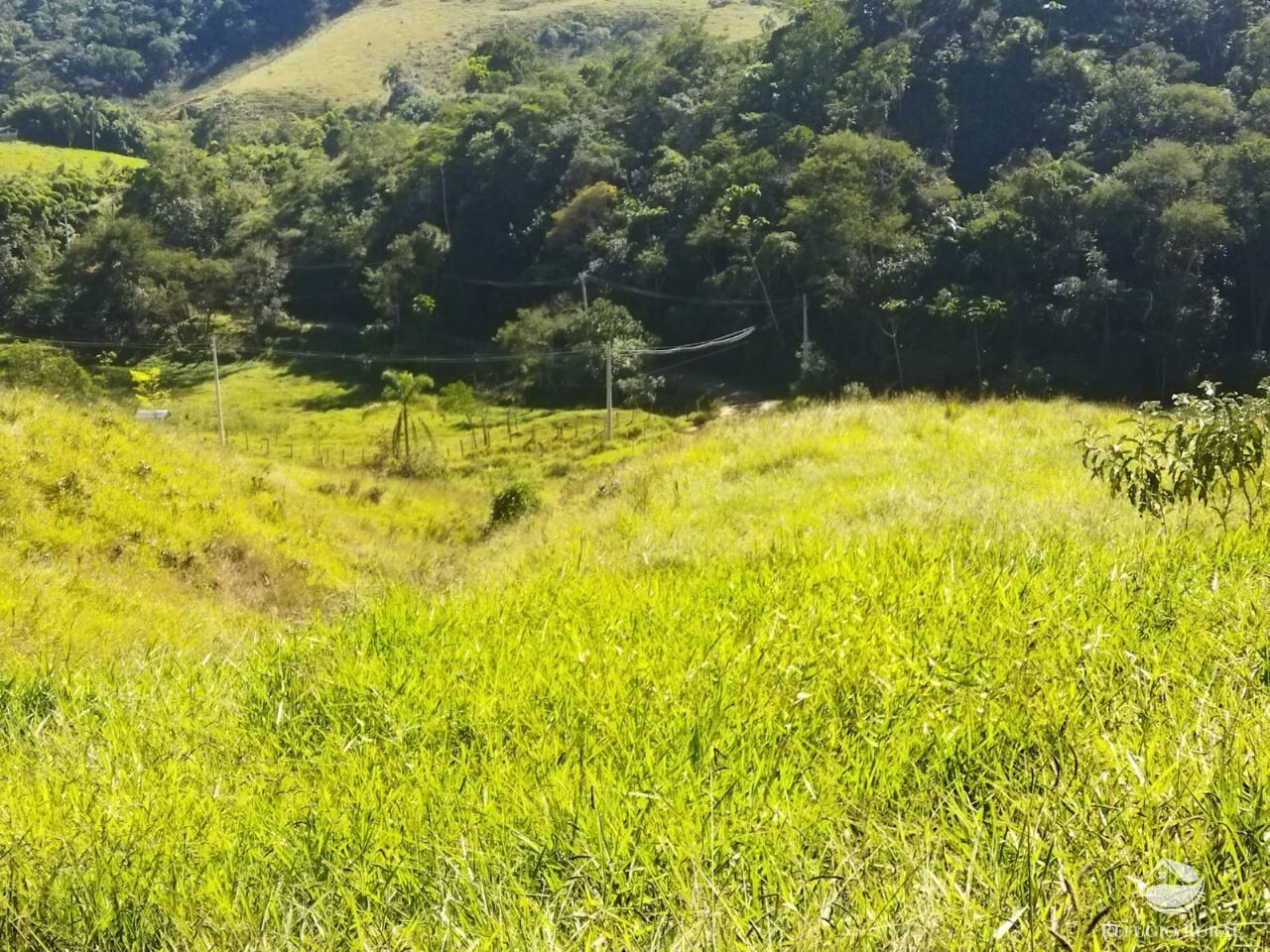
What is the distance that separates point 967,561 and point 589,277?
186ft

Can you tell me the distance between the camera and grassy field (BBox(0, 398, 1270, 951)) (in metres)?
1.73

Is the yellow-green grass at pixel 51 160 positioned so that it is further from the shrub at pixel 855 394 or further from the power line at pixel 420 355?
the shrub at pixel 855 394

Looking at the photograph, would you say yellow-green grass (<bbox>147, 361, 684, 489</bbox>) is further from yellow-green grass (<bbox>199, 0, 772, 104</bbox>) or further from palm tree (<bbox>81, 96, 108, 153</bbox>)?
yellow-green grass (<bbox>199, 0, 772, 104</bbox>)

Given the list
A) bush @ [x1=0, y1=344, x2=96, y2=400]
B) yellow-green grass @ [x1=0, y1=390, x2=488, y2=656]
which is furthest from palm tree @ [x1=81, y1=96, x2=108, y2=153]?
yellow-green grass @ [x1=0, y1=390, x2=488, y2=656]

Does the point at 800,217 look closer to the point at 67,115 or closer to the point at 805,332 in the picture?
the point at 805,332

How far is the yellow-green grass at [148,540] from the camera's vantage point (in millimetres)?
7672

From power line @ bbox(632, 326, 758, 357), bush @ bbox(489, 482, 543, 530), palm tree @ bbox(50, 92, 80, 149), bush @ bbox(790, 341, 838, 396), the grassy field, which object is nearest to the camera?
the grassy field

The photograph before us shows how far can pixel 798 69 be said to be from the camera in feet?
201

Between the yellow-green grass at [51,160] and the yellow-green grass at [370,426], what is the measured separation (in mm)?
44287

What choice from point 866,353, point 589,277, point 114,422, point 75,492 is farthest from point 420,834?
point 589,277

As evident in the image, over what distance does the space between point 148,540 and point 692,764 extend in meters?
9.77

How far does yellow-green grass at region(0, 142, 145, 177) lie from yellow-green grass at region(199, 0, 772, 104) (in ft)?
133

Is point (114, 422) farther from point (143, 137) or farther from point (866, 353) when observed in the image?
point (143, 137)

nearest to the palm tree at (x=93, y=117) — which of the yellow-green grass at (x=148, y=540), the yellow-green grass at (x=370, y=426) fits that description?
the yellow-green grass at (x=370, y=426)
